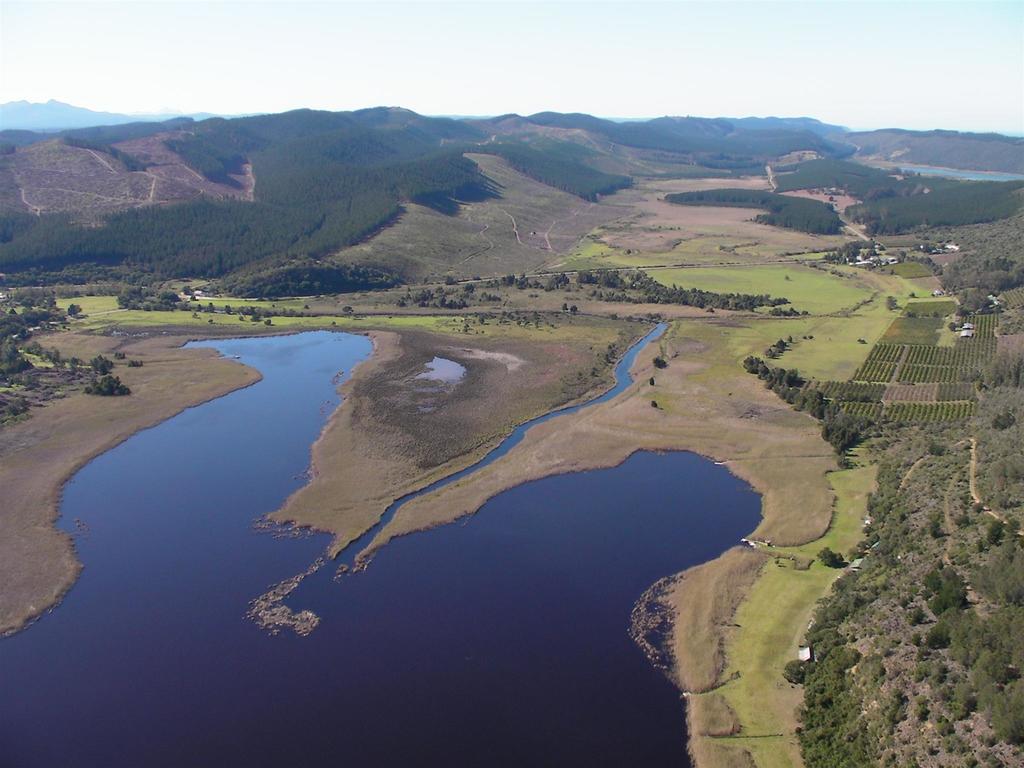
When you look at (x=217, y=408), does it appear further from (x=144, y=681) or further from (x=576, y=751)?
(x=576, y=751)

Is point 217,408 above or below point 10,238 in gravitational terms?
below

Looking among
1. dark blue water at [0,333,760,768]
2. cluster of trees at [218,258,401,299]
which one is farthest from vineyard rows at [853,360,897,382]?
cluster of trees at [218,258,401,299]

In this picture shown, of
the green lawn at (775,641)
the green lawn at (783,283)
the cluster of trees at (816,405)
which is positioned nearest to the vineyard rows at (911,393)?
the cluster of trees at (816,405)

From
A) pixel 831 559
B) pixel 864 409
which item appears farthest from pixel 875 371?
pixel 831 559

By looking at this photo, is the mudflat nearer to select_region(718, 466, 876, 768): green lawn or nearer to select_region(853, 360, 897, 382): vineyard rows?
select_region(718, 466, 876, 768): green lawn

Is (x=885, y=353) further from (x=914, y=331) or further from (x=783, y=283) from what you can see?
(x=783, y=283)

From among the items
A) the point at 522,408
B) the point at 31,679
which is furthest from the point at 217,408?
the point at 31,679
